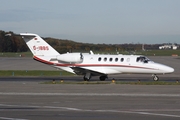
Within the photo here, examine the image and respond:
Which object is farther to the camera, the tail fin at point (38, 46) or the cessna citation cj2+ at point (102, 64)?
the tail fin at point (38, 46)

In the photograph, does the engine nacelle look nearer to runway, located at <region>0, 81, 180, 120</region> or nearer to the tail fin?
the tail fin

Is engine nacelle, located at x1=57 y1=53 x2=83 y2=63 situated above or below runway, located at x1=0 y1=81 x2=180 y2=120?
above

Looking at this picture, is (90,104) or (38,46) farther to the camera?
(38,46)

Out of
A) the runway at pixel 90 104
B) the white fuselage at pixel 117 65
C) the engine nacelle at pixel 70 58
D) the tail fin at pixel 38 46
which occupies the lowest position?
the runway at pixel 90 104

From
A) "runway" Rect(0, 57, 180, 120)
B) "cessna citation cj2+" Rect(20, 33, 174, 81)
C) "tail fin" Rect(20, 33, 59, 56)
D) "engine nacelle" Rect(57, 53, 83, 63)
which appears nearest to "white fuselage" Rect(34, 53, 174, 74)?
"cessna citation cj2+" Rect(20, 33, 174, 81)

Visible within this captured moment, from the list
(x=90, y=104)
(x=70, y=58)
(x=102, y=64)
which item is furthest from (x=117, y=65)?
(x=90, y=104)

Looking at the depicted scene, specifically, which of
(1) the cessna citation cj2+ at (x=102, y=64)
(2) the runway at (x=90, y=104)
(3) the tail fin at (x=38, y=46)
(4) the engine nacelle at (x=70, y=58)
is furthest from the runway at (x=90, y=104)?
(3) the tail fin at (x=38, y=46)

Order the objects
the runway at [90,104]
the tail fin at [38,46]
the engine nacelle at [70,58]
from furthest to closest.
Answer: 1. the tail fin at [38,46]
2. the engine nacelle at [70,58]
3. the runway at [90,104]

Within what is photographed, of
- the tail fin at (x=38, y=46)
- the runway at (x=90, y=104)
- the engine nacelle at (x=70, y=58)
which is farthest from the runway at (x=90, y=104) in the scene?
the tail fin at (x=38, y=46)

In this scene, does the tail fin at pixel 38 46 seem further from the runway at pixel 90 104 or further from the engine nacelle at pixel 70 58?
the runway at pixel 90 104

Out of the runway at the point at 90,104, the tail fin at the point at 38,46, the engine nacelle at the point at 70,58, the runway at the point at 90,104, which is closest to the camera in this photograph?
the runway at the point at 90,104

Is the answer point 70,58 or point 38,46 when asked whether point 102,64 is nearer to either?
point 70,58

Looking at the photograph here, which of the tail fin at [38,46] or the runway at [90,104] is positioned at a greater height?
the tail fin at [38,46]

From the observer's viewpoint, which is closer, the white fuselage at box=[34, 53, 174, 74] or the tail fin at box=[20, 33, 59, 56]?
the white fuselage at box=[34, 53, 174, 74]
